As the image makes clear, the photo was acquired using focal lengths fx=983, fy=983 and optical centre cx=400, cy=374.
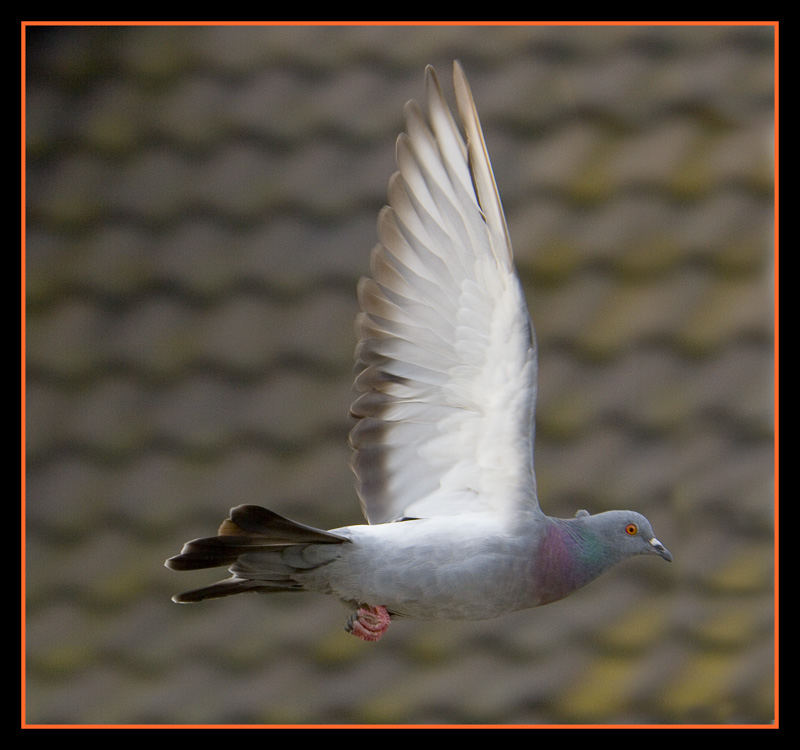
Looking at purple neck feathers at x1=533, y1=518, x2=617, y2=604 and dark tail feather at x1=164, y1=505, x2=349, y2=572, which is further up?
dark tail feather at x1=164, y1=505, x2=349, y2=572

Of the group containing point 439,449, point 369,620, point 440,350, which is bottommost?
point 369,620

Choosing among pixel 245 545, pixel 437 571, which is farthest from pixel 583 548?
pixel 245 545

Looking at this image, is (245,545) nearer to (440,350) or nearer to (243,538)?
(243,538)

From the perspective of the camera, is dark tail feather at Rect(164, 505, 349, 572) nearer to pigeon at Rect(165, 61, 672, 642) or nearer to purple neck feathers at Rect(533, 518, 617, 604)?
pigeon at Rect(165, 61, 672, 642)

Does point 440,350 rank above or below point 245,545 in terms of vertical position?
Answer: above

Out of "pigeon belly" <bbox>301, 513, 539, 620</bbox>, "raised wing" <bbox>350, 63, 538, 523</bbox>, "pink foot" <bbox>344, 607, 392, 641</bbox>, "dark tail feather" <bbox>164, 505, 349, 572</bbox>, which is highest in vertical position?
"raised wing" <bbox>350, 63, 538, 523</bbox>

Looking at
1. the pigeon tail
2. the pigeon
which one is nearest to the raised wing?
the pigeon

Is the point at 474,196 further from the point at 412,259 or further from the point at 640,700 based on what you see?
the point at 640,700

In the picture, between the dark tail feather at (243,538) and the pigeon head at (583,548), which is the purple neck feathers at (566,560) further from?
the dark tail feather at (243,538)
